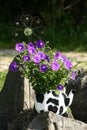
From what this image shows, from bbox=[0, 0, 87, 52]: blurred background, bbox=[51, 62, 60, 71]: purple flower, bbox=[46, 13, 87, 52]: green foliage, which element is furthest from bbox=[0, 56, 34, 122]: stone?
bbox=[0, 0, 87, 52]: blurred background

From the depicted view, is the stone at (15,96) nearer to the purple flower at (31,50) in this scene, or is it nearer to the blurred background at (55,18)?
the purple flower at (31,50)

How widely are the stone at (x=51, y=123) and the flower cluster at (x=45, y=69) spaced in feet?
1.02

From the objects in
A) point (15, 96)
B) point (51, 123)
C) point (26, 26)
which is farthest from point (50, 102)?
point (26, 26)

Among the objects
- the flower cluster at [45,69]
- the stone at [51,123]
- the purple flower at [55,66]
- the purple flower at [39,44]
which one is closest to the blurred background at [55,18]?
the purple flower at [39,44]

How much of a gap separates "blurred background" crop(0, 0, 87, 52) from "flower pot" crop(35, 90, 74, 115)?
6.93m

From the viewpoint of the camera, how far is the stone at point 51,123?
4094mm

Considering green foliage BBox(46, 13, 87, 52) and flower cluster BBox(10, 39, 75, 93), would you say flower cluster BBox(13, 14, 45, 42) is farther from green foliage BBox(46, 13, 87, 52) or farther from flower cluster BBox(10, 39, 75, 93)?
flower cluster BBox(10, 39, 75, 93)

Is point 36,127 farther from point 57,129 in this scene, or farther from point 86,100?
point 86,100

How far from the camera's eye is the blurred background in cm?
1164

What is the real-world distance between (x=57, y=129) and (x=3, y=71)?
477cm

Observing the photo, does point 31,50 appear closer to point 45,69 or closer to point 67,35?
point 45,69

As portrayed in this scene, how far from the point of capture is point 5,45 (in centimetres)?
1140

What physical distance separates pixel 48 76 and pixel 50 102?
0.24 metres

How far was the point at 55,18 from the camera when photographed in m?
12.3
